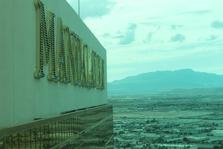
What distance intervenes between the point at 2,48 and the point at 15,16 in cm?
144

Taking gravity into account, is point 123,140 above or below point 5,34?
below

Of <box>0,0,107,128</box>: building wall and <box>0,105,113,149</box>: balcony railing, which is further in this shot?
<box>0,0,107,128</box>: building wall

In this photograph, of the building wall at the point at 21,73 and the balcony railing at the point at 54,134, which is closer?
the balcony railing at the point at 54,134

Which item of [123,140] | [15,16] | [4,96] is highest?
[15,16]

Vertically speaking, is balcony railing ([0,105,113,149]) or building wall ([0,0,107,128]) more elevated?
building wall ([0,0,107,128])

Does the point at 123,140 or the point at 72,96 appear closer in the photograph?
the point at 72,96

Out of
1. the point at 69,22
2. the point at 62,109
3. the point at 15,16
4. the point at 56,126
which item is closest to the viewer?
the point at 15,16

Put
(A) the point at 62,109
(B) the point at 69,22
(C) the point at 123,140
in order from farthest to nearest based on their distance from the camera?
(C) the point at 123,140 < (B) the point at 69,22 < (A) the point at 62,109

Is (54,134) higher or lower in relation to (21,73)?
lower

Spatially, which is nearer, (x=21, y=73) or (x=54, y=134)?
(x=21, y=73)

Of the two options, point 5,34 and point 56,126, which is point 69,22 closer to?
point 56,126

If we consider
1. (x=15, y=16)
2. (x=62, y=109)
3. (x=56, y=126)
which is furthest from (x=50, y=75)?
(x=15, y=16)

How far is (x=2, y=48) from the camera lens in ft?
44.8

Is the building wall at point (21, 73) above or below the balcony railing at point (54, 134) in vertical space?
above
